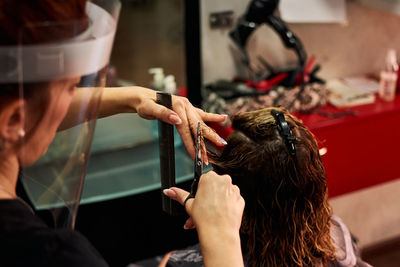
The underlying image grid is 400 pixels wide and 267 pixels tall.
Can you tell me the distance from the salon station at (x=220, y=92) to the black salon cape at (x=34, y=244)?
1.20 m

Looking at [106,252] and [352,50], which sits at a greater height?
[352,50]

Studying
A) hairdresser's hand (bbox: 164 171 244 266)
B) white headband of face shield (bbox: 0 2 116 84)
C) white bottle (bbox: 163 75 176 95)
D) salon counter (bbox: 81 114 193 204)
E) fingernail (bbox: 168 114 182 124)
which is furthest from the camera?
white bottle (bbox: 163 75 176 95)

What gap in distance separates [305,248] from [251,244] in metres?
0.14

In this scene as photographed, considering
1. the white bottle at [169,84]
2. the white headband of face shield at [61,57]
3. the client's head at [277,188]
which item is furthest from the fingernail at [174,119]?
the white bottle at [169,84]

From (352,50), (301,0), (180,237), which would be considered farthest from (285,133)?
(352,50)

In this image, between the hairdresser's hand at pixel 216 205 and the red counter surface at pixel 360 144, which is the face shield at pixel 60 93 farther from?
the red counter surface at pixel 360 144

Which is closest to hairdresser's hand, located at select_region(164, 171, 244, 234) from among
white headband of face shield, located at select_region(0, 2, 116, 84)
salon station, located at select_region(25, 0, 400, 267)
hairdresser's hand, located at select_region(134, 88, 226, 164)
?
hairdresser's hand, located at select_region(134, 88, 226, 164)

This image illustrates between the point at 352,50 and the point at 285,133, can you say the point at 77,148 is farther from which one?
the point at 352,50

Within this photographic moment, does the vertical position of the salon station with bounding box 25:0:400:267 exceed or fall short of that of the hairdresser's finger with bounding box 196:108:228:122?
it falls short

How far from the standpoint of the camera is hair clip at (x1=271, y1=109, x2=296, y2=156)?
1.07 m

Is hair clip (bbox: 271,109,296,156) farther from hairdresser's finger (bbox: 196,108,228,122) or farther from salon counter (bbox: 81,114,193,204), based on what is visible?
salon counter (bbox: 81,114,193,204)

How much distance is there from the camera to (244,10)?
7.45 ft

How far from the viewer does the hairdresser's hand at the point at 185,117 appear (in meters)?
1.06

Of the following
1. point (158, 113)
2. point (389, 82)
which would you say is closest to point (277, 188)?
point (158, 113)
